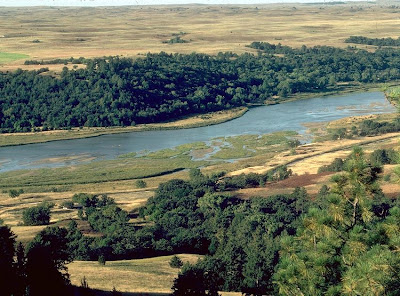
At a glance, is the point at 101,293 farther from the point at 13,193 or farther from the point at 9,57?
the point at 9,57

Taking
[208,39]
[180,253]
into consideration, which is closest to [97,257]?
[180,253]

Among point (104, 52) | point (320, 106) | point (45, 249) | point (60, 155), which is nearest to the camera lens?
point (45, 249)

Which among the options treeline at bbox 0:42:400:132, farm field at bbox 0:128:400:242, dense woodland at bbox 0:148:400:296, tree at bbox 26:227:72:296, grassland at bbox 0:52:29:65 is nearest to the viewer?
dense woodland at bbox 0:148:400:296

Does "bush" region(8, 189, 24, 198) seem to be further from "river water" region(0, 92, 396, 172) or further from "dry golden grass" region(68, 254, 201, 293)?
"dry golden grass" region(68, 254, 201, 293)

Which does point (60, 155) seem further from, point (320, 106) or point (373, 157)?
point (320, 106)

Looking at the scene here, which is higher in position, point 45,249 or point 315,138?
point 45,249

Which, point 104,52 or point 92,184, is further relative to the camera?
point 104,52

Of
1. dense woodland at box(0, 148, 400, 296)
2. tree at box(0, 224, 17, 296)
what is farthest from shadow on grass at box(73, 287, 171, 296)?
tree at box(0, 224, 17, 296)
